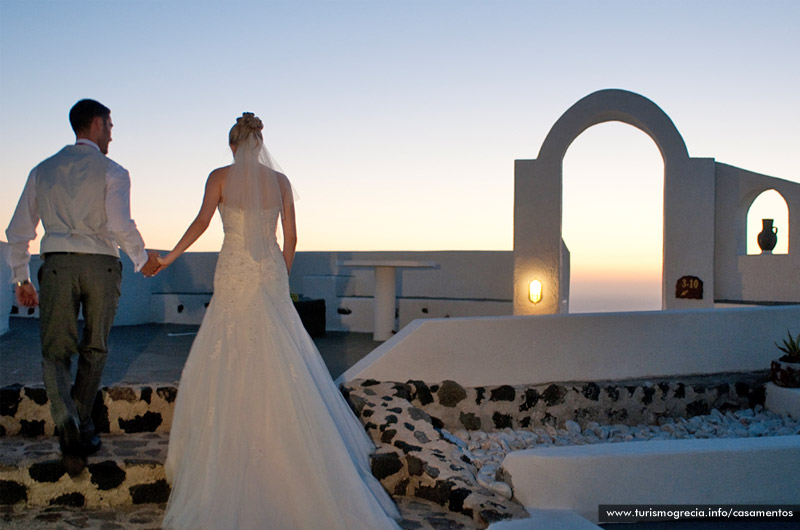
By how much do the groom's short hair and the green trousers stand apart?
74 cm

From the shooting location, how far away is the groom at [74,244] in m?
3.76

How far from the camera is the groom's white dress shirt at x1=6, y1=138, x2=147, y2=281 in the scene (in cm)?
376

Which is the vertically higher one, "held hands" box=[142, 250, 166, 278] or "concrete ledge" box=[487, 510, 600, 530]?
"held hands" box=[142, 250, 166, 278]

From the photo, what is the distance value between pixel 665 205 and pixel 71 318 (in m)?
8.91

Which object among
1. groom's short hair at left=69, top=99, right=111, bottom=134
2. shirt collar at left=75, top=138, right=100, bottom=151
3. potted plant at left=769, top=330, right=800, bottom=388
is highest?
groom's short hair at left=69, top=99, right=111, bottom=134

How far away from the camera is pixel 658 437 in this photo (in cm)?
684

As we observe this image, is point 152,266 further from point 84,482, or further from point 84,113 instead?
point 84,482

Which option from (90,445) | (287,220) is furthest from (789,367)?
(90,445)

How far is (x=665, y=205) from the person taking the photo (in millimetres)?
10352

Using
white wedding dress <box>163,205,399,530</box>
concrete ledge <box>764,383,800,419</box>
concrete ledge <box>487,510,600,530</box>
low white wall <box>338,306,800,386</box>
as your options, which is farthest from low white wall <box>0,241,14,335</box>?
concrete ledge <box>764,383,800,419</box>

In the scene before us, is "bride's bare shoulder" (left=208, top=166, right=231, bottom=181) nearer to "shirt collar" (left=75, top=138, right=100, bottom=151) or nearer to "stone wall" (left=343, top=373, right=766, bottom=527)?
"shirt collar" (left=75, top=138, right=100, bottom=151)

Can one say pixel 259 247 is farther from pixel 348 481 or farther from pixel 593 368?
pixel 593 368

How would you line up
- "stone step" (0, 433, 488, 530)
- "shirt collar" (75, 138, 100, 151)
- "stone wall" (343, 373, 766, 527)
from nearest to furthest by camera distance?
"shirt collar" (75, 138, 100, 151) → "stone step" (0, 433, 488, 530) → "stone wall" (343, 373, 766, 527)

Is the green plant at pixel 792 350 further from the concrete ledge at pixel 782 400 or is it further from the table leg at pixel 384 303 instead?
the table leg at pixel 384 303
